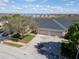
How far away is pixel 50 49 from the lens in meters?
29.7

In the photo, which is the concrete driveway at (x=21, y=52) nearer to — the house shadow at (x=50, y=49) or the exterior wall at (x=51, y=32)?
the house shadow at (x=50, y=49)

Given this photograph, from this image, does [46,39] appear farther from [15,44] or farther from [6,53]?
[6,53]

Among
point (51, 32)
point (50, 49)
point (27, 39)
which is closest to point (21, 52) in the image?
point (50, 49)

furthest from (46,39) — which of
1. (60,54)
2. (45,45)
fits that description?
(60,54)

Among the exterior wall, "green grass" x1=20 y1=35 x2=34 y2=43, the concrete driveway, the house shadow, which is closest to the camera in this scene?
the concrete driveway

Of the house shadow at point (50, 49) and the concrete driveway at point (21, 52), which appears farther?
the house shadow at point (50, 49)

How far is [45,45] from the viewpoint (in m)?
31.9

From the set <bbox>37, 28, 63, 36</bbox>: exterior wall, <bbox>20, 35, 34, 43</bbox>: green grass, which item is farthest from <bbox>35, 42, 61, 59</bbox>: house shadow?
<bbox>37, 28, 63, 36</bbox>: exterior wall

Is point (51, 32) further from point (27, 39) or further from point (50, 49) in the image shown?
point (50, 49)

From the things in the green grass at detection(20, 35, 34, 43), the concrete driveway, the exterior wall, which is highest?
the exterior wall

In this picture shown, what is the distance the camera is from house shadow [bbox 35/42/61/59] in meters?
26.8

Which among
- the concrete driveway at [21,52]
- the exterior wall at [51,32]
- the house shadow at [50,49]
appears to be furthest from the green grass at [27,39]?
the exterior wall at [51,32]

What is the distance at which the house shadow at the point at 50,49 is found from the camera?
2684 cm

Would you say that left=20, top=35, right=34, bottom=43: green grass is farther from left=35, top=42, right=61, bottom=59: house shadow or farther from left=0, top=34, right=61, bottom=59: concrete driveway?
left=35, top=42, right=61, bottom=59: house shadow
